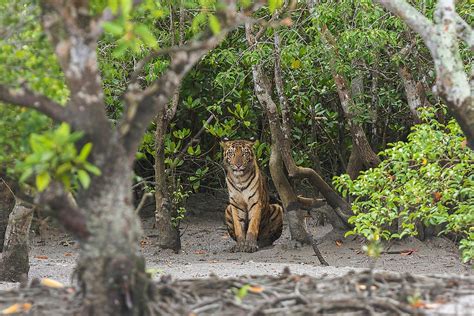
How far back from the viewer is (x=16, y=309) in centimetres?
541

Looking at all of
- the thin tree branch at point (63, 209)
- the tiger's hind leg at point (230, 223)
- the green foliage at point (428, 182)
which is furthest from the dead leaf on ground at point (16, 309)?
the tiger's hind leg at point (230, 223)

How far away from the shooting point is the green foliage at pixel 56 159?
445 centimetres

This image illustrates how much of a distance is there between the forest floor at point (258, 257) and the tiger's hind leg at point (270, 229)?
7.7 inches

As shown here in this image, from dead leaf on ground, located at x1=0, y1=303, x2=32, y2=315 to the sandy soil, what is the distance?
11.8ft

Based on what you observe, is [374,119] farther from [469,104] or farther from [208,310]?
[208,310]

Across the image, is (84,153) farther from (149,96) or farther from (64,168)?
(149,96)

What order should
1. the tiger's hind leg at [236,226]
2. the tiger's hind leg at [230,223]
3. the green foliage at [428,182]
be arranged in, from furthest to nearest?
the tiger's hind leg at [230,223]
the tiger's hind leg at [236,226]
the green foliage at [428,182]

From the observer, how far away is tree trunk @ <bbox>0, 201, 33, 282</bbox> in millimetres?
9422

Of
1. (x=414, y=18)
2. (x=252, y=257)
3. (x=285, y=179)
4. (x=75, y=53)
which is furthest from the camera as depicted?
(x=285, y=179)

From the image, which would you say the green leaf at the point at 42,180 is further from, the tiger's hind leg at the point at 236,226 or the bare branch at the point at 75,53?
the tiger's hind leg at the point at 236,226

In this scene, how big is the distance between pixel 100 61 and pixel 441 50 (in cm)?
516

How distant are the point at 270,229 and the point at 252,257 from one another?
1297 mm

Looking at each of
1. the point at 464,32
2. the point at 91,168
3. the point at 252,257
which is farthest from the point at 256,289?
the point at 252,257

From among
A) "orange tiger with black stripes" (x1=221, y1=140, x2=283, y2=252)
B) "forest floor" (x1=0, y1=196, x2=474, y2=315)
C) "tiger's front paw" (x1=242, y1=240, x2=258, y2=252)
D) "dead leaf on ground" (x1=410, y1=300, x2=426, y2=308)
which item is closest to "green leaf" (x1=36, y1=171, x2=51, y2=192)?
"dead leaf on ground" (x1=410, y1=300, x2=426, y2=308)
